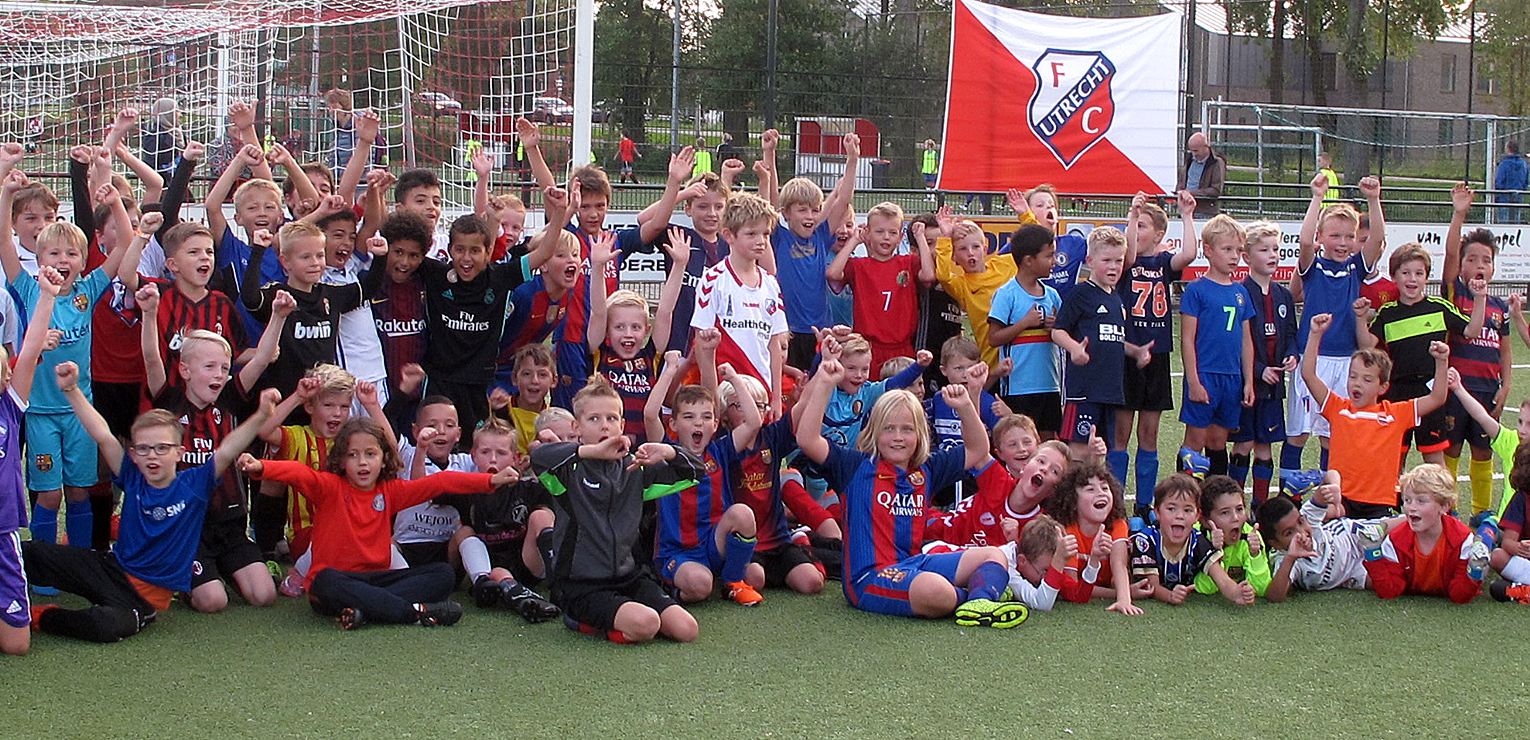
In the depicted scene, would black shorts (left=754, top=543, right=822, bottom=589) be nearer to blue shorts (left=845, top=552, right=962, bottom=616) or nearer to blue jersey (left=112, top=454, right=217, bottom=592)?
blue shorts (left=845, top=552, right=962, bottom=616)

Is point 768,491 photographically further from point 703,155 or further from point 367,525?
point 703,155

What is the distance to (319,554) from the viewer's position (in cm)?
497

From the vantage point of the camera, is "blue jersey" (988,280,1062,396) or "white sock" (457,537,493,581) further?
"blue jersey" (988,280,1062,396)

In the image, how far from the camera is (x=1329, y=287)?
7.06 metres

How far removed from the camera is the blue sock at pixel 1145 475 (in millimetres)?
6699

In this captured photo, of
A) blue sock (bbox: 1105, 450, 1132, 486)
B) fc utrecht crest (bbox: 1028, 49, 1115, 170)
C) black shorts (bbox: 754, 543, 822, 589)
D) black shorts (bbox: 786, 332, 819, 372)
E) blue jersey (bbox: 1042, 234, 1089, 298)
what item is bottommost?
black shorts (bbox: 754, 543, 822, 589)

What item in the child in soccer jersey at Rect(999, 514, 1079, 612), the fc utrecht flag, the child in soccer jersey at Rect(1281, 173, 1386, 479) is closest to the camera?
the child in soccer jersey at Rect(999, 514, 1079, 612)

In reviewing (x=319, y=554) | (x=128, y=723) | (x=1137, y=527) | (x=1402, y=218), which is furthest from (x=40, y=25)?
(x=1402, y=218)

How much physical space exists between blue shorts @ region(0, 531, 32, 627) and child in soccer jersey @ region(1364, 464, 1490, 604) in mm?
4694

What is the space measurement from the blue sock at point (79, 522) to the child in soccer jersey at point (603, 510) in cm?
197

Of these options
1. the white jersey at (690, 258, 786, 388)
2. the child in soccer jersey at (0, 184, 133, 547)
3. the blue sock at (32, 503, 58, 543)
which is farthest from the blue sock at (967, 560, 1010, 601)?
the blue sock at (32, 503, 58, 543)

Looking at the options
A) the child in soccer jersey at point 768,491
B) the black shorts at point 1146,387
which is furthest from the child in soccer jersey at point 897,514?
the black shorts at point 1146,387

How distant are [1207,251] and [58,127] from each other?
8466mm

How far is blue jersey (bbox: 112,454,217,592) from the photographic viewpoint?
492 centimetres
